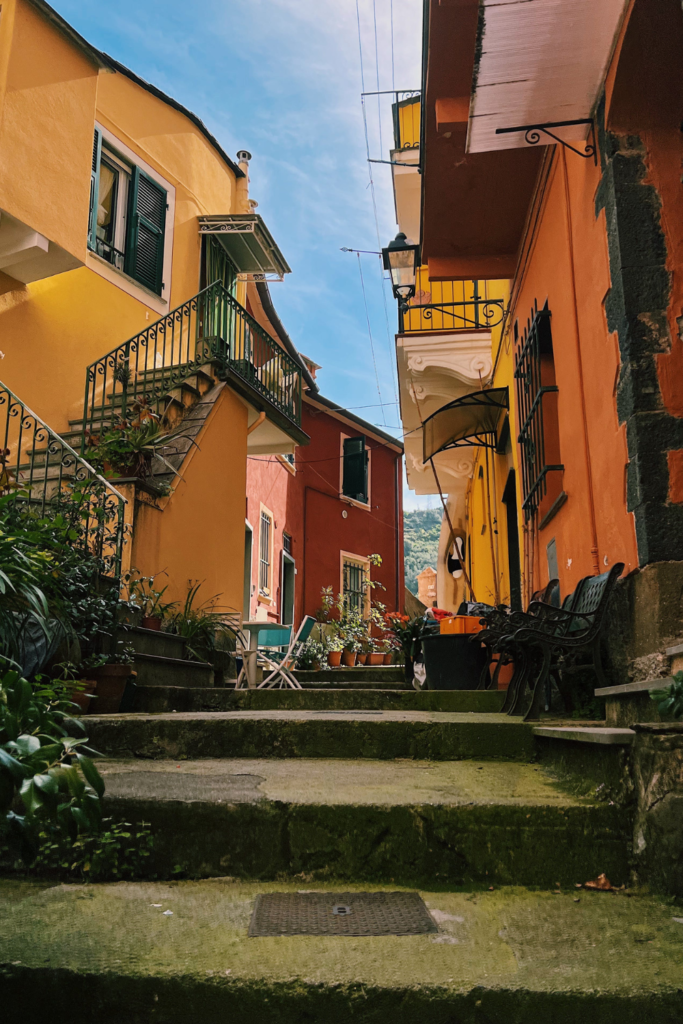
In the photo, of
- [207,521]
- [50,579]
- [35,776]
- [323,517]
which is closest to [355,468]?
[323,517]

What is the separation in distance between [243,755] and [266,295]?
12357mm

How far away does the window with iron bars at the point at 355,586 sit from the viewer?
17047 millimetres

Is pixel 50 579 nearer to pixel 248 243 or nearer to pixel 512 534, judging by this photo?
pixel 512 534

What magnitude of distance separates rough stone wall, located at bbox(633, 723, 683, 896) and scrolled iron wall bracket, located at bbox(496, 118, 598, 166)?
2.82 meters

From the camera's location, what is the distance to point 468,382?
27.2 feet

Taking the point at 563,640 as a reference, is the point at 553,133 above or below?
above

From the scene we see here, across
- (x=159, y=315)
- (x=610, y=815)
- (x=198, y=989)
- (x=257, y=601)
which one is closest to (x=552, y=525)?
(x=610, y=815)

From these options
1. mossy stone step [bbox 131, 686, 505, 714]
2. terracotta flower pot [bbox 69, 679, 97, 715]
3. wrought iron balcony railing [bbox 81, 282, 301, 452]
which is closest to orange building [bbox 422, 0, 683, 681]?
mossy stone step [bbox 131, 686, 505, 714]

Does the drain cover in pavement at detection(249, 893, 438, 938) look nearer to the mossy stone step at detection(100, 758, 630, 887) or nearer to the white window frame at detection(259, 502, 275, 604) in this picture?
the mossy stone step at detection(100, 758, 630, 887)

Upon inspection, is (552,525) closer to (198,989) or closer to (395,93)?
(198,989)

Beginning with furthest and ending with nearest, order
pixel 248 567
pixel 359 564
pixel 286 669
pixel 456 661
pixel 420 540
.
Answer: pixel 420 540
pixel 359 564
pixel 248 567
pixel 286 669
pixel 456 661

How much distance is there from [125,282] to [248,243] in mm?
2656

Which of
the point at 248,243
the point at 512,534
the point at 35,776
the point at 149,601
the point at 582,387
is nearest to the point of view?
the point at 35,776

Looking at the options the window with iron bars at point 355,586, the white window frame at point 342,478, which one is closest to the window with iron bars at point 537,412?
the window with iron bars at point 355,586
